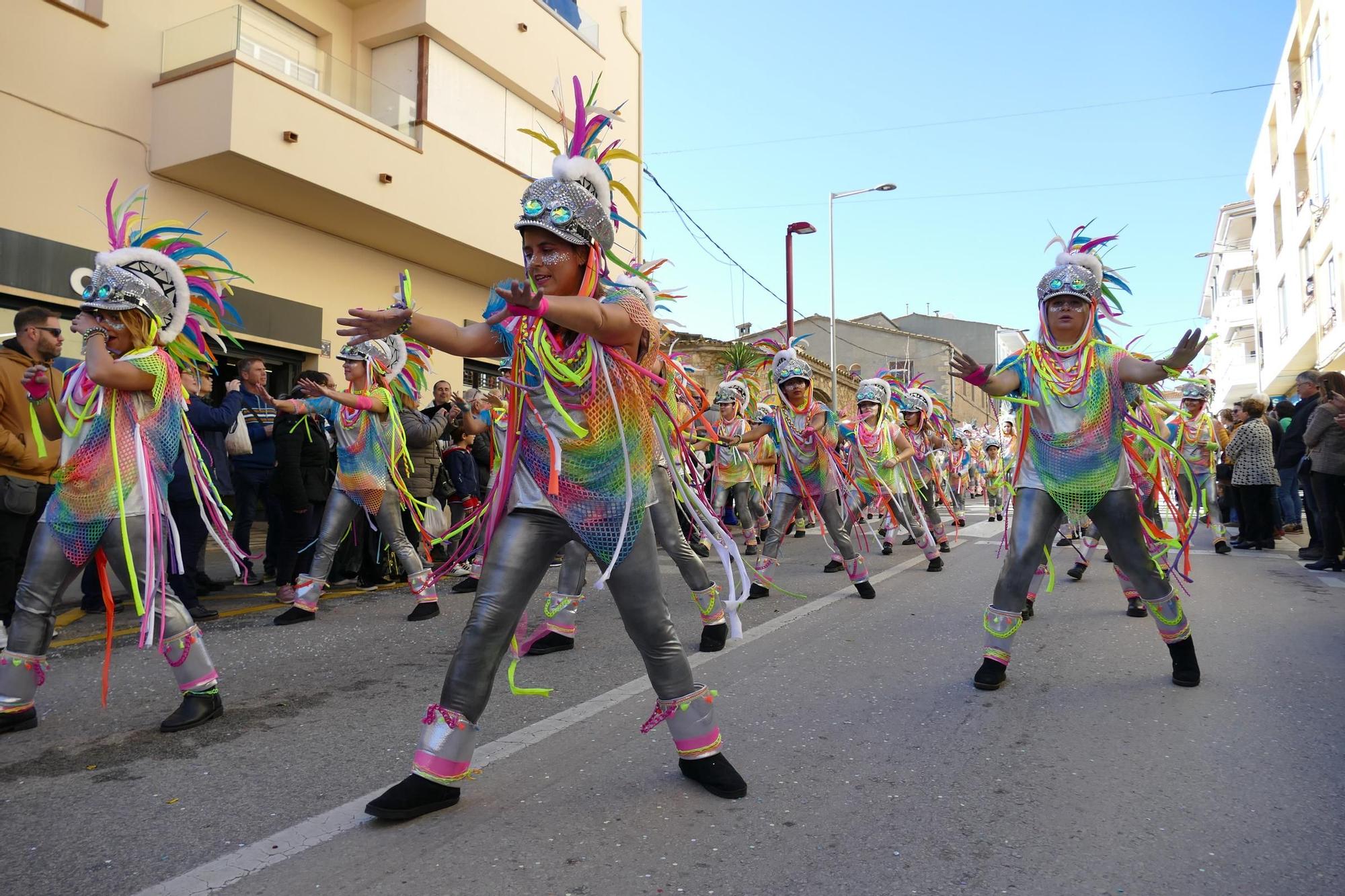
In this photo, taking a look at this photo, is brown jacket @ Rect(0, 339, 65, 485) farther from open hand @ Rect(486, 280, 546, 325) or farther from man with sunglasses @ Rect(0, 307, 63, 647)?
open hand @ Rect(486, 280, 546, 325)

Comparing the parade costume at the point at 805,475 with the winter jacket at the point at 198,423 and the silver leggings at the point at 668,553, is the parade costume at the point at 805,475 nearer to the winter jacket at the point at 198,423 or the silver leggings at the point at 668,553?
the silver leggings at the point at 668,553

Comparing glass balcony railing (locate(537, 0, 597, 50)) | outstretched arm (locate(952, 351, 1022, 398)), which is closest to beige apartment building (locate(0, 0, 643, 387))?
glass balcony railing (locate(537, 0, 597, 50))

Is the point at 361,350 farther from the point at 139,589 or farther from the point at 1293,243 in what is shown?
the point at 1293,243

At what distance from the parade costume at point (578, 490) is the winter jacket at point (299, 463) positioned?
481cm

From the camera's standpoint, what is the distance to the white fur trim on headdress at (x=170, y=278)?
4.08 meters

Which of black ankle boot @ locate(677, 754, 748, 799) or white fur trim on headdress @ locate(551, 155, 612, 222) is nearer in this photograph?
black ankle boot @ locate(677, 754, 748, 799)

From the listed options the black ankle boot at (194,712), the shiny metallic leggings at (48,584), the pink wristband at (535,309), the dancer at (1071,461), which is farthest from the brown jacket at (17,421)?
the dancer at (1071,461)

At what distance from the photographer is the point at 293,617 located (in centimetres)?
629

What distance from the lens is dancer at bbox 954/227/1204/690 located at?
4.42 meters

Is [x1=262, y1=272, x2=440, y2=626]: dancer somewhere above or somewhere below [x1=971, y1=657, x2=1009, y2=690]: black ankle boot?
above

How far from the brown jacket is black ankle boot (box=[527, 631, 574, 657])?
2927mm

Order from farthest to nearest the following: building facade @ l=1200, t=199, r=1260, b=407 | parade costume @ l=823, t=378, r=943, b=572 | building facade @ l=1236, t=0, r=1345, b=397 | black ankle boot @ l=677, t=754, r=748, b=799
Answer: building facade @ l=1200, t=199, r=1260, b=407 → building facade @ l=1236, t=0, r=1345, b=397 → parade costume @ l=823, t=378, r=943, b=572 → black ankle boot @ l=677, t=754, r=748, b=799

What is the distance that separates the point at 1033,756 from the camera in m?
3.46

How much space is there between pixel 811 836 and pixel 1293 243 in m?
31.9
